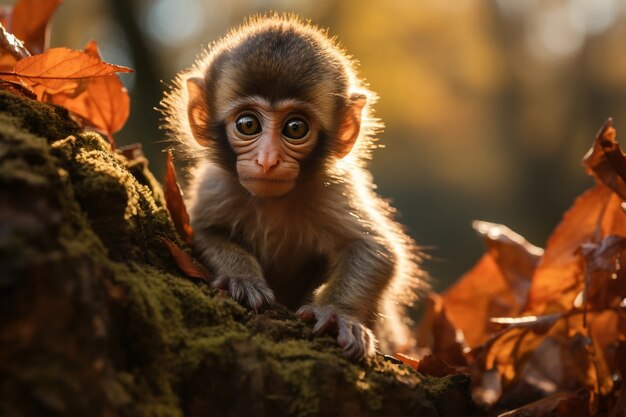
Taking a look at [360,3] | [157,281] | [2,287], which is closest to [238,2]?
[360,3]

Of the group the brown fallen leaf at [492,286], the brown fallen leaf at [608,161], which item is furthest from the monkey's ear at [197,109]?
the brown fallen leaf at [608,161]

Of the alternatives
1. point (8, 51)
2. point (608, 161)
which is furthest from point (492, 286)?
point (8, 51)

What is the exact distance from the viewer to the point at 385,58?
1112 centimetres

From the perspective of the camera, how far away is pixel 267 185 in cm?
317

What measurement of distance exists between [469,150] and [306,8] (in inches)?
139

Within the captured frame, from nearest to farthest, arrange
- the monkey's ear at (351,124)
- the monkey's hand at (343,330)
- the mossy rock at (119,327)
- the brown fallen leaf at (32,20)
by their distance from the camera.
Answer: the mossy rock at (119,327)
the monkey's hand at (343,330)
the brown fallen leaf at (32,20)
the monkey's ear at (351,124)

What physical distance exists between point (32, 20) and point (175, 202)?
4.26ft

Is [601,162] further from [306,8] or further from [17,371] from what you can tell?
[306,8]

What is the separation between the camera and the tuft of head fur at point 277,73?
3.28 m

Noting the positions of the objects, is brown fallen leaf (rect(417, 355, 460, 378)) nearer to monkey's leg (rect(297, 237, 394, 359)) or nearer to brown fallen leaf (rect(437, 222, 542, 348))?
monkey's leg (rect(297, 237, 394, 359))

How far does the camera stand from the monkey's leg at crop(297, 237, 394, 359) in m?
2.58

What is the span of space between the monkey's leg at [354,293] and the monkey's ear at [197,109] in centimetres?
94

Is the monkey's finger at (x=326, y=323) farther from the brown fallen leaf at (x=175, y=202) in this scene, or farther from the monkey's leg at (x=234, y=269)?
the brown fallen leaf at (x=175, y=202)

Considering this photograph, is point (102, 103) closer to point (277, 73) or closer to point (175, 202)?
point (175, 202)
